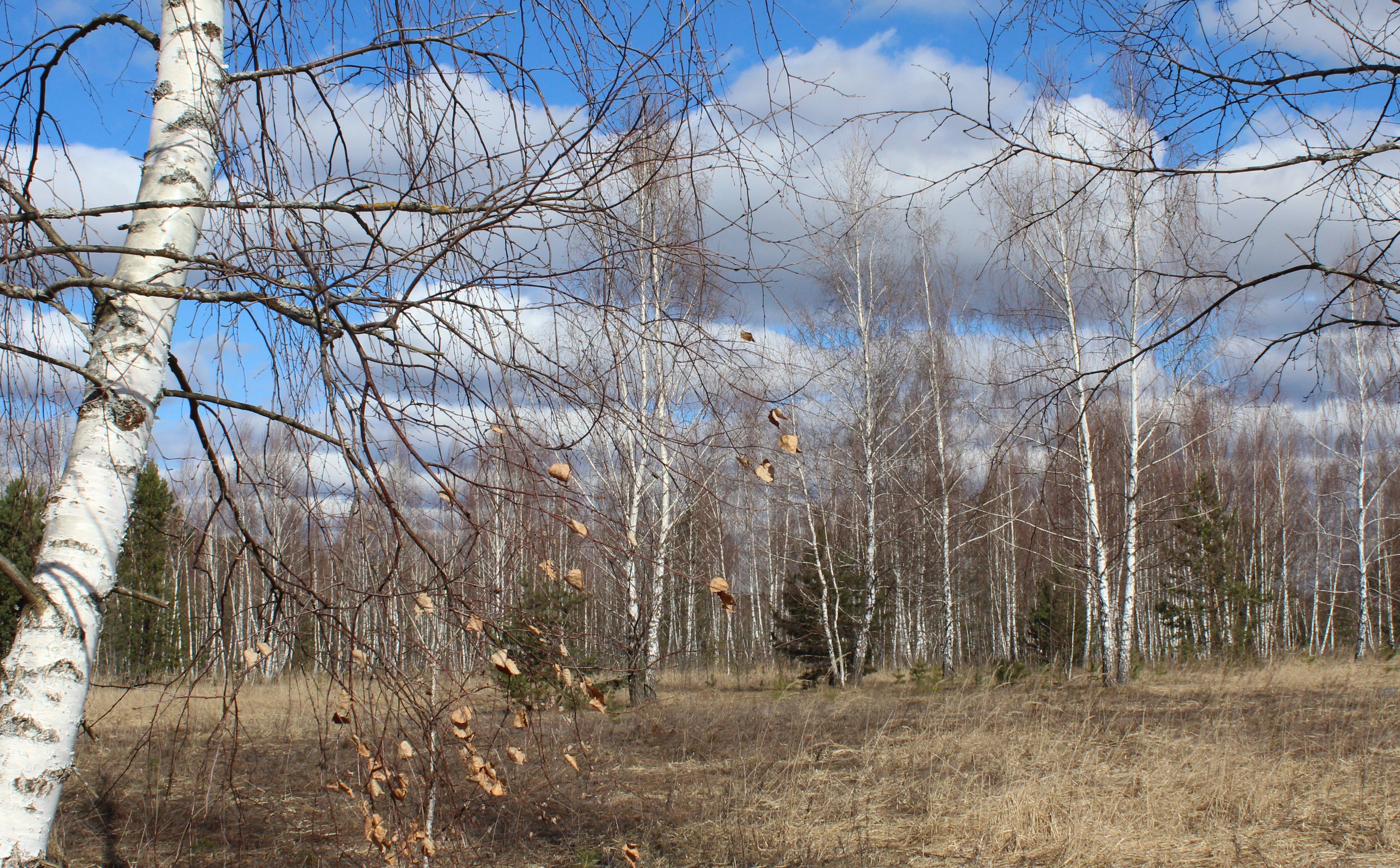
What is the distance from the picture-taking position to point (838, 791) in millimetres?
5543

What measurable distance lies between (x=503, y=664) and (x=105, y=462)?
Answer: 2.97 ft

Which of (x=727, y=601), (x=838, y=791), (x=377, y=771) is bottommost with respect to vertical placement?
(x=838, y=791)

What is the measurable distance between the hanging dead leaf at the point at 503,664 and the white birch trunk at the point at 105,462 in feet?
2.49

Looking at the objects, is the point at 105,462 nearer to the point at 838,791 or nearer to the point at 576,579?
the point at 576,579

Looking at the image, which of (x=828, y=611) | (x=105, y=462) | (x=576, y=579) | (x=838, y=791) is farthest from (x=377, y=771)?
(x=828, y=611)

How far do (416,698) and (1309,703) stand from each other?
31.6 ft

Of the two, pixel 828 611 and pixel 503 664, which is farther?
pixel 828 611

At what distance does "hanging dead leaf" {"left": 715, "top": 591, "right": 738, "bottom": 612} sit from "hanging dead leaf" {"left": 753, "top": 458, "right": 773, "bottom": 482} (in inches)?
9.1

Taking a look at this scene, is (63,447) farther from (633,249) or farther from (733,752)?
(733,752)

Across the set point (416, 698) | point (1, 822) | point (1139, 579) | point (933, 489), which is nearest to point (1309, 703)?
point (933, 489)

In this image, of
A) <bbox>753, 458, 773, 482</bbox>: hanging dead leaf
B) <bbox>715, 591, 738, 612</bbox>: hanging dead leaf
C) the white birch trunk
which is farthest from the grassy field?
<bbox>753, 458, 773, 482</bbox>: hanging dead leaf

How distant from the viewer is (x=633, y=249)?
1597 millimetres

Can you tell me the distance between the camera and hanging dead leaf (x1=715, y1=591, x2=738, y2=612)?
1605 mm

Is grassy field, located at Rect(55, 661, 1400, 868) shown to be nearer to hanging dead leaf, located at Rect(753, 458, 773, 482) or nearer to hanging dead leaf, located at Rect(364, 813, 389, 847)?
hanging dead leaf, located at Rect(364, 813, 389, 847)
